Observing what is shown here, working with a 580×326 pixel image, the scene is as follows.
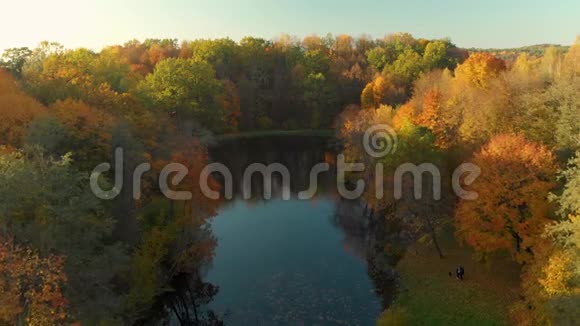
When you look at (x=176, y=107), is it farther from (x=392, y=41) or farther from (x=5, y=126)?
(x=392, y=41)

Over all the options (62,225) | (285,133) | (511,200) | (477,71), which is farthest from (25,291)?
(285,133)

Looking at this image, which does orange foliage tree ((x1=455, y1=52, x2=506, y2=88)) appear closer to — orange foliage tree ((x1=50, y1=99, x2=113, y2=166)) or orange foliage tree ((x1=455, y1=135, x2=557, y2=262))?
orange foliage tree ((x1=455, y1=135, x2=557, y2=262))

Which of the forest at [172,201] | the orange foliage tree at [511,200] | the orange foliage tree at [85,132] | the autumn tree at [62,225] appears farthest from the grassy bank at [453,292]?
the orange foliage tree at [85,132]

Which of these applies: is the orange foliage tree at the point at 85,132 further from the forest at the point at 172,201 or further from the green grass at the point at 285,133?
the green grass at the point at 285,133

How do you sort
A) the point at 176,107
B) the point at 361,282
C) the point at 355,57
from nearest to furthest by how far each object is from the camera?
→ the point at 361,282 < the point at 176,107 < the point at 355,57

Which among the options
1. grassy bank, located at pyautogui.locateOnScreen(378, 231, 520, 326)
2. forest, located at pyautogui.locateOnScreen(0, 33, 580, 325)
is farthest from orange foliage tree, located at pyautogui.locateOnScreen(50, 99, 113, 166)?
grassy bank, located at pyautogui.locateOnScreen(378, 231, 520, 326)

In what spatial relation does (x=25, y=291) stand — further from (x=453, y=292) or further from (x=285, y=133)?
(x=285, y=133)

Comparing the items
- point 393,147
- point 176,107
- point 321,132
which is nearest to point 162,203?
point 393,147
